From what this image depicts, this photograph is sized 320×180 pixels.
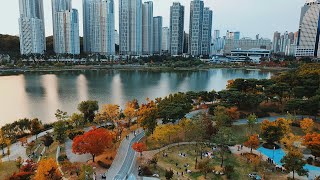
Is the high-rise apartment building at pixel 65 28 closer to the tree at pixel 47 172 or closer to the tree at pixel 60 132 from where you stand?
the tree at pixel 60 132

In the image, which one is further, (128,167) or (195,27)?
(195,27)

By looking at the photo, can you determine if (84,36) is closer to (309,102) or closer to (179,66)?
(179,66)

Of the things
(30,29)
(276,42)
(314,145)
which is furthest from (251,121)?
(276,42)

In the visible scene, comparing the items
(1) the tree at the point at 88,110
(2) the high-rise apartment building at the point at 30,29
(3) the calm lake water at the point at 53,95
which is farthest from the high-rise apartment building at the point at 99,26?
A: (1) the tree at the point at 88,110

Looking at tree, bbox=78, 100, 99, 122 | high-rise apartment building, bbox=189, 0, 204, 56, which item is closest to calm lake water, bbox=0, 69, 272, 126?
tree, bbox=78, 100, 99, 122

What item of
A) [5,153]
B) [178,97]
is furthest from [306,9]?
[5,153]

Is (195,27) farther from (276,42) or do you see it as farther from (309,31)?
(276,42)
